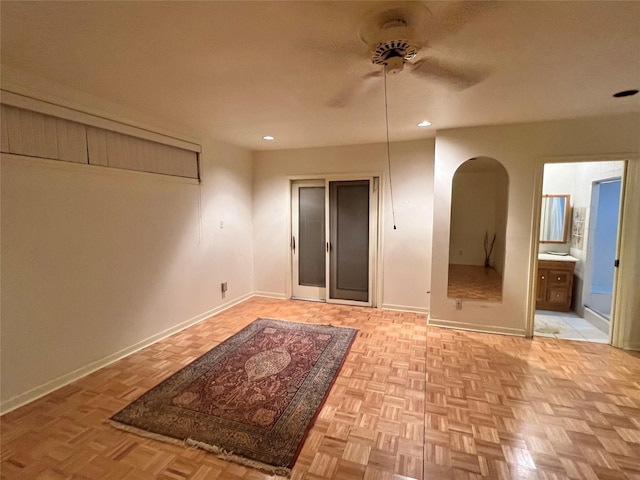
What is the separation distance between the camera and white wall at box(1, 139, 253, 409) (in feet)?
7.22

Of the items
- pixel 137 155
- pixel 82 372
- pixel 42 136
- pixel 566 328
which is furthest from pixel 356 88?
pixel 566 328

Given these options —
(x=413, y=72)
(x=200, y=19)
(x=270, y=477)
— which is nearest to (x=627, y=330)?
(x=413, y=72)

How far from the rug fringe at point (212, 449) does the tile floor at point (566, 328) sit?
3449 millimetres

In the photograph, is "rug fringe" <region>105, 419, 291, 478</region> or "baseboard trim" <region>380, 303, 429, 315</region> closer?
"rug fringe" <region>105, 419, 291, 478</region>

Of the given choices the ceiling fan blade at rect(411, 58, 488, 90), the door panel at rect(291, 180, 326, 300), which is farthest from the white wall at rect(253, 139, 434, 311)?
the ceiling fan blade at rect(411, 58, 488, 90)

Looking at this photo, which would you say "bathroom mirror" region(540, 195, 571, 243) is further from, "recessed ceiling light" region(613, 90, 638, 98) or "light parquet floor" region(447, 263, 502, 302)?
"recessed ceiling light" region(613, 90, 638, 98)

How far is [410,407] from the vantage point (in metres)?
2.24

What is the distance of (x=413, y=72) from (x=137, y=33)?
172 centimetres

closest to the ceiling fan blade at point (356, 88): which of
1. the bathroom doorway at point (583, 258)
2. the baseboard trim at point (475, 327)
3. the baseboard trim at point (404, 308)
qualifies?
the baseboard trim at point (475, 327)

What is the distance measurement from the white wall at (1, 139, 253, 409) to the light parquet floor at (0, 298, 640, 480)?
0.91 feet

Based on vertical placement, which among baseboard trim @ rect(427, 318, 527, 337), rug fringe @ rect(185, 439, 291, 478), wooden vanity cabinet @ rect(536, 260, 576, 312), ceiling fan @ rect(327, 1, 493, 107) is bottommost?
rug fringe @ rect(185, 439, 291, 478)

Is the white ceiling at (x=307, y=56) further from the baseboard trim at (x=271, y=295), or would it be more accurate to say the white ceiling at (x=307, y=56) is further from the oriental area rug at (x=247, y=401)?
the baseboard trim at (x=271, y=295)

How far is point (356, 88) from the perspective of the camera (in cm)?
240

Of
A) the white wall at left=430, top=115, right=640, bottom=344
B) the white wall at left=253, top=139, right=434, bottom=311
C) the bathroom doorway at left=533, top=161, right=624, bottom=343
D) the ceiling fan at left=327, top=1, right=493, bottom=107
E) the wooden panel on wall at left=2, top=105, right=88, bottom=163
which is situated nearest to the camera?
the ceiling fan at left=327, top=1, right=493, bottom=107
